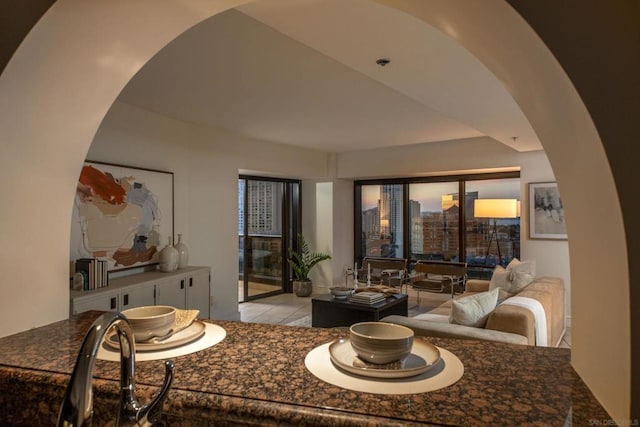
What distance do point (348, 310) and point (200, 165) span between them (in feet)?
8.05

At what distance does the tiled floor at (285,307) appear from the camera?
17.7 ft

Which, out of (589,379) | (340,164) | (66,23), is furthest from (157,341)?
(340,164)

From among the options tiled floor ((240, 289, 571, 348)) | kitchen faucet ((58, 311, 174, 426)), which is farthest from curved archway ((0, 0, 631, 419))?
tiled floor ((240, 289, 571, 348))

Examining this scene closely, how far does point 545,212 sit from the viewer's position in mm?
5438

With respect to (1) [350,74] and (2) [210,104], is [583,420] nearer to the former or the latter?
(1) [350,74]

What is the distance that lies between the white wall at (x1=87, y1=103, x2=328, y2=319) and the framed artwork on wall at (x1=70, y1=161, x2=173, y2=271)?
146mm


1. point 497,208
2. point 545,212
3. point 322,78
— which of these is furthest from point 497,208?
point 322,78

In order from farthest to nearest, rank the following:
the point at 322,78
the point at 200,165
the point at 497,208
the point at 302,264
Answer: the point at 302,264
the point at 497,208
the point at 200,165
the point at 322,78

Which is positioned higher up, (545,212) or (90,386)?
(545,212)

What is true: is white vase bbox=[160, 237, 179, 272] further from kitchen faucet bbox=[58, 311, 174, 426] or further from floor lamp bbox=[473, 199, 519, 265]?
floor lamp bbox=[473, 199, 519, 265]

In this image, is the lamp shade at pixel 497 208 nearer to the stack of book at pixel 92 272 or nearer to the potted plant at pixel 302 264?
the potted plant at pixel 302 264

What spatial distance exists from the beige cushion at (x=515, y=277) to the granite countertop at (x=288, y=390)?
3088mm

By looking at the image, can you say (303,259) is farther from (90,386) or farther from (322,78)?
(90,386)

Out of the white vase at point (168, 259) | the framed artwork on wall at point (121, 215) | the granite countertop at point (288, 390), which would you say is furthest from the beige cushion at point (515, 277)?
the framed artwork on wall at point (121, 215)
